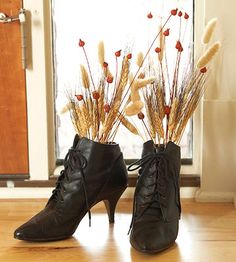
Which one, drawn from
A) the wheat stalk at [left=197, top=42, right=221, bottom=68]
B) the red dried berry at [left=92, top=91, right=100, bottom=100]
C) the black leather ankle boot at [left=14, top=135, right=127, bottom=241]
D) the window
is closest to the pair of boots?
the black leather ankle boot at [left=14, top=135, right=127, bottom=241]

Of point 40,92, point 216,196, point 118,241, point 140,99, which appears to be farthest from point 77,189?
point 216,196

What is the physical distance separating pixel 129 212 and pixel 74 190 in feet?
0.88

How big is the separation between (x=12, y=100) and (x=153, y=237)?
2.09 feet

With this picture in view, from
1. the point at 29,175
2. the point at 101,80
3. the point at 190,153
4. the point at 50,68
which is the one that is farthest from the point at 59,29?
the point at 190,153

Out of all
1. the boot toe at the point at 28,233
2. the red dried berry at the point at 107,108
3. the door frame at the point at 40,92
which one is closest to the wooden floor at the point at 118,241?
the boot toe at the point at 28,233

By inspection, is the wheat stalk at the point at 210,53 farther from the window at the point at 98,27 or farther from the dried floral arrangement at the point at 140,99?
the window at the point at 98,27

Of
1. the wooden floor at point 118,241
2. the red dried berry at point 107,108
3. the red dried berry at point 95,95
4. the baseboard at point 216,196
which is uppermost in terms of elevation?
the red dried berry at point 95,95

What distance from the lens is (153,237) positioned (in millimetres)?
1011

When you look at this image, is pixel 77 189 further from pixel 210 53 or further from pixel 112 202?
pixel 210 53

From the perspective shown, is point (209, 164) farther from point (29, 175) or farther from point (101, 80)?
point (29, 175)

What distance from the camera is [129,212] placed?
1310mm

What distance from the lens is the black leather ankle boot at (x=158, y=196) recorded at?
41.2 inches

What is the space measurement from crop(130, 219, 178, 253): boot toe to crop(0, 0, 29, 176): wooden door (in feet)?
1.72

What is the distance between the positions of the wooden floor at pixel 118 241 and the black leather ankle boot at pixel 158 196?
43 millimetres
